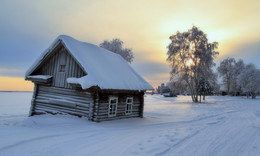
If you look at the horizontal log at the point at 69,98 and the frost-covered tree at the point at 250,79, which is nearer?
the horizontal log at the point at 69,98

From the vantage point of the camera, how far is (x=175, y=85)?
33.3 metres

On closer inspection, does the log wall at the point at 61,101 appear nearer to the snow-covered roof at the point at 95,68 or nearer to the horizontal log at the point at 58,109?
the horizontal log at the point at 58,109

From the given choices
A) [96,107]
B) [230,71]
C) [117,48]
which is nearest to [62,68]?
[96,107]

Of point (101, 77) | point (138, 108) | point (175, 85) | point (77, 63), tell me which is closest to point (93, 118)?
point (101, 77)

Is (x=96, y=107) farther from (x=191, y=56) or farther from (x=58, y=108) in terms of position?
(x=191, y=56)

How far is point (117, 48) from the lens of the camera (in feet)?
120

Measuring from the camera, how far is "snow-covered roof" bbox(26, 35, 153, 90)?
32.4ft

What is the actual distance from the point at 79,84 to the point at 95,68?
1.76 meters

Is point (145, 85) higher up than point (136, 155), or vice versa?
point (145, 85)

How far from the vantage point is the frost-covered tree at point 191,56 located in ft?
100

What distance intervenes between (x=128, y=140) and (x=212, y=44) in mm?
30581

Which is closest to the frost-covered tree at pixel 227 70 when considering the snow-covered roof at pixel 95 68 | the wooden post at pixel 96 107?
the snow-covered roof at pixel 95 68

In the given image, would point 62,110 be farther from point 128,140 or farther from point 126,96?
point 128,140

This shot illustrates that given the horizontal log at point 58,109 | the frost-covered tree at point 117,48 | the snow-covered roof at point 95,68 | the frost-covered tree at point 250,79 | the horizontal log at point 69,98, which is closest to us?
the snow-covered roof at point 95,68
